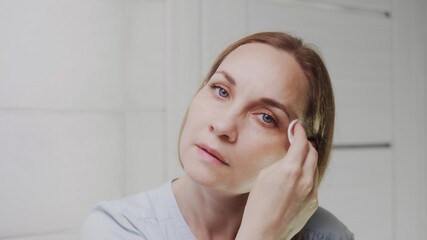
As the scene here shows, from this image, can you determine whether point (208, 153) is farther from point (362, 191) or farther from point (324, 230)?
point (362, 191)

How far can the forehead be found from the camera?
93cm

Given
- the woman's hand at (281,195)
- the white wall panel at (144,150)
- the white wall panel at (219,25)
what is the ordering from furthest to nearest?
the white wall panel at (219,25)
the white wall panel at (144,150)
the woman's hand at (281,195)

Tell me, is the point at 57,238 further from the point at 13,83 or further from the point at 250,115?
the point at 250,115

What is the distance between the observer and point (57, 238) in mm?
1099

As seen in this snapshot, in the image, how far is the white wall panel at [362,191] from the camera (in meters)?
1.58

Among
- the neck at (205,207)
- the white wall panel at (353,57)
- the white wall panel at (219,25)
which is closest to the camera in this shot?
the neck at (205,207)

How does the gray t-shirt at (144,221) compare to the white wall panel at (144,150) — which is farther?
the white wall panel at (144,150)

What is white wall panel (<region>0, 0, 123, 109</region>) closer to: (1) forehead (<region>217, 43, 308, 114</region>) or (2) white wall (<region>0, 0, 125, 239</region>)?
(2) white wall (<region>0, 0, 125, 239</region>)

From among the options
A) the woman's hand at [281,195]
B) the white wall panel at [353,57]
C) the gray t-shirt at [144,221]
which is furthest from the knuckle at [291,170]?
the white wall panel at [353,57]

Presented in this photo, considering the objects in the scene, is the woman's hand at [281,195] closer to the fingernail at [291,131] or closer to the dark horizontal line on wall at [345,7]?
the fingernail at [291,131]

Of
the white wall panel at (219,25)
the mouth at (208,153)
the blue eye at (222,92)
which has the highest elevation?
the white wall panel at (219,25)

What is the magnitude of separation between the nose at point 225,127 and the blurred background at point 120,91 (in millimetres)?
345

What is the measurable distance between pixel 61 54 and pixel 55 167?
0.77 feet

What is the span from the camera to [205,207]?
1.00 metres
